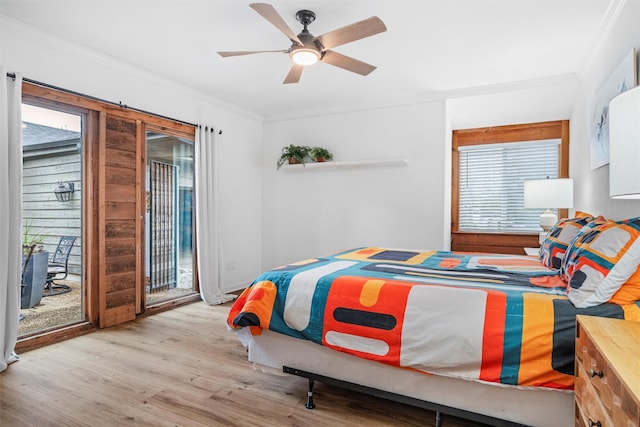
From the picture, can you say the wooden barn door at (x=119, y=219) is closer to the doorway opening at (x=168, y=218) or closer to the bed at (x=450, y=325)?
the doorway opening at (x=168, y=218)

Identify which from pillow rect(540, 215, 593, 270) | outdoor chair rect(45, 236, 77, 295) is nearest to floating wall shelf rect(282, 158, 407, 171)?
pillow rect(540, 215, 593, 270)

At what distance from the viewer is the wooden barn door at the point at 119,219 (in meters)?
3.36

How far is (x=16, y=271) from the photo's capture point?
2.66 metres

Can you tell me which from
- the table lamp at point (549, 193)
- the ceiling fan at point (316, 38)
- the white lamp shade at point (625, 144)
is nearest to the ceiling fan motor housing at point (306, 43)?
the ceiling fan at point (316, 38)

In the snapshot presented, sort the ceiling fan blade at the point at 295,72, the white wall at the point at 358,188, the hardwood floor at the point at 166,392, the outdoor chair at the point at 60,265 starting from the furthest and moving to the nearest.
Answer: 1. the white wall at the point at 358,188
2. the outdoor chair at the point at 60,265
3. the ceiling fan blade at the point at 295,72
4. the hardwood floor at the point at 166,392

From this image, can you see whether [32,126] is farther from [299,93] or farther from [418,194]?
[418,194]

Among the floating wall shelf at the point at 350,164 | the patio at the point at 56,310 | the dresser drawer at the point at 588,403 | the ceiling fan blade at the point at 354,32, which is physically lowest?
the patio at the point at 56,310

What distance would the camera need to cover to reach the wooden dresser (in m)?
0.86

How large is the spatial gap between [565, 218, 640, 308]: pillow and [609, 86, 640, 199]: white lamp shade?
1.67ft

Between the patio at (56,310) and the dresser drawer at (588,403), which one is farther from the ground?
the dresser drawer at (588,403)

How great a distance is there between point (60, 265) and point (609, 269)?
4.10m

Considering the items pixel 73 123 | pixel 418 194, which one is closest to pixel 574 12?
pixel 418 194

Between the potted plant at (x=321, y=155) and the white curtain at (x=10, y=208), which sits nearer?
the white curtain at (x=10, y=208)

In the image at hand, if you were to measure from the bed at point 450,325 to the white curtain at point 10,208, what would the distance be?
180cm
